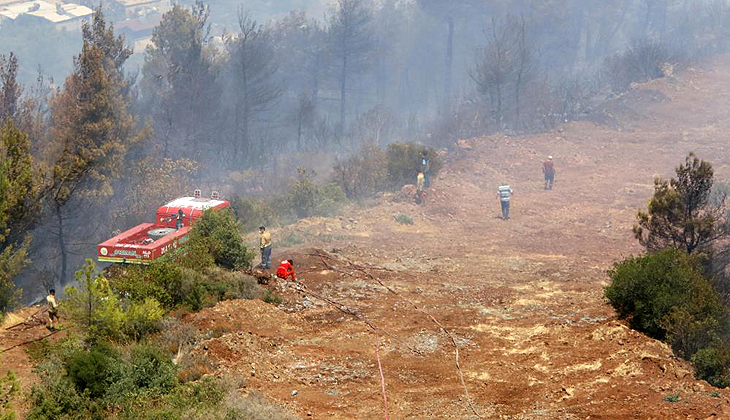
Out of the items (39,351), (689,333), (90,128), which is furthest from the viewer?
(90,128)

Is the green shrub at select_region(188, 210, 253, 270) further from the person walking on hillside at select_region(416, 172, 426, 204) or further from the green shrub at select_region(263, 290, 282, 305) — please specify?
the person walking on hillside at select_region(416, 172, 426, 204)

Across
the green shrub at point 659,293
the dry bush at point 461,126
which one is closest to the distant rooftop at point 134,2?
the dry bush at point 461,126

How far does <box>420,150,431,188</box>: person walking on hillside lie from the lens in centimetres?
3475

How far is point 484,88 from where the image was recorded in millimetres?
51438

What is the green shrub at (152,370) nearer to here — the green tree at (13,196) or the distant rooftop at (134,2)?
the green tree at (13,196)

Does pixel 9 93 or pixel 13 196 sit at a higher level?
pixel 9 93

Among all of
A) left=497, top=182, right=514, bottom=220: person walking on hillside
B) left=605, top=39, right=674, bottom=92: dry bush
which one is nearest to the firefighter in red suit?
left=497, top=182, right=514, bottom=220: person walking on hillside

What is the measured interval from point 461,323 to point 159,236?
9.03 m

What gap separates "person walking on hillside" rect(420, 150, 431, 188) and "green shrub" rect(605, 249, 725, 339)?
1939cm

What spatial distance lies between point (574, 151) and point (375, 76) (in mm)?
33312

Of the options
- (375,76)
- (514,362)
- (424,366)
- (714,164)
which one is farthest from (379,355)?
(375,76)

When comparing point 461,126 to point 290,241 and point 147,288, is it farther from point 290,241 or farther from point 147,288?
point 147,288

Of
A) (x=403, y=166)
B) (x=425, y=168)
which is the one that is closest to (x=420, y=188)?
(x=425, y=168)

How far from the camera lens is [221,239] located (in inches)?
768
